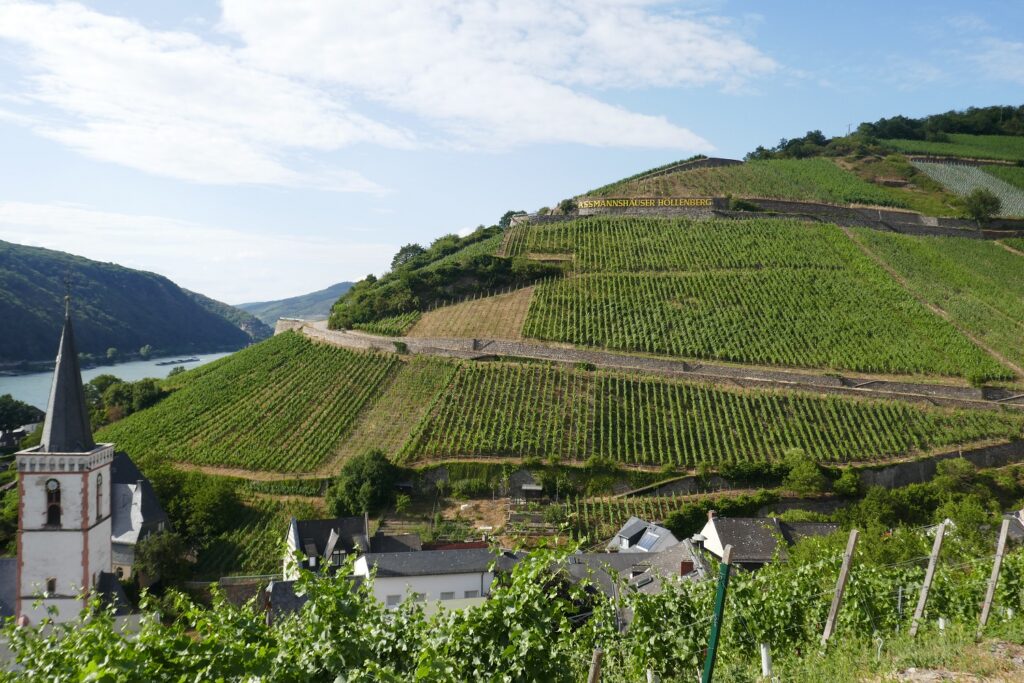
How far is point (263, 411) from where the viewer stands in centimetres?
4288

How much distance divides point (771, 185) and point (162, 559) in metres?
71.8

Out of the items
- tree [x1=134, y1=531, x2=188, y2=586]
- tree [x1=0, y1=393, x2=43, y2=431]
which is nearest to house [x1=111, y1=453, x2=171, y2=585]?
tree [x1=134, y1=531, x2=188, y2=586]

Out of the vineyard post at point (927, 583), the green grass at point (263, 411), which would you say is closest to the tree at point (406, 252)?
the green grass at point (263, 411)

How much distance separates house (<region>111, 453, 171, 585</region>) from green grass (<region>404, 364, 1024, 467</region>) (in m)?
11.8

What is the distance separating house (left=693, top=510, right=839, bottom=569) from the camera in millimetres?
28891

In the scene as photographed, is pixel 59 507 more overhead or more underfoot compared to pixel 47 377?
more overhead

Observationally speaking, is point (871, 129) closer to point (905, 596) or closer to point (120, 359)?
point (905, 596)

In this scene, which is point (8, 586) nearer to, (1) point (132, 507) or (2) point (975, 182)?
(1) point (132, 507)

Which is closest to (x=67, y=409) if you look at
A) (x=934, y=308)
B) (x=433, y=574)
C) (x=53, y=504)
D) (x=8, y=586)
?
(x=53, y=504)

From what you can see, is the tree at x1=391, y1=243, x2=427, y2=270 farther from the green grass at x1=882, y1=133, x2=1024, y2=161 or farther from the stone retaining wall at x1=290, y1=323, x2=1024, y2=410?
the green grass at x1=882, y1=133, x2=1024, y2=161

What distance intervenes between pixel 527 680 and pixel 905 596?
30.5ft

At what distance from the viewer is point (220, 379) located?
48.5m

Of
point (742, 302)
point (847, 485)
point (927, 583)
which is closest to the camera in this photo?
point (927, 583)

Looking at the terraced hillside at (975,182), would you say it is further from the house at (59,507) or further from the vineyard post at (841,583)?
the house at (59,507)
